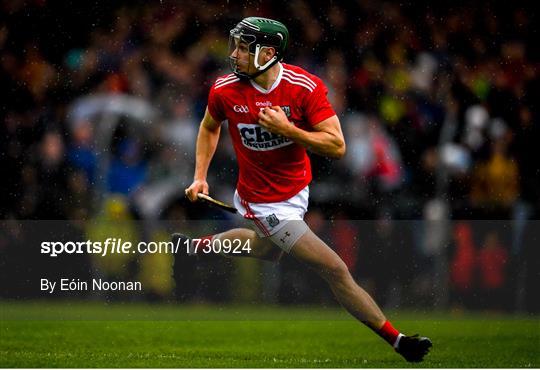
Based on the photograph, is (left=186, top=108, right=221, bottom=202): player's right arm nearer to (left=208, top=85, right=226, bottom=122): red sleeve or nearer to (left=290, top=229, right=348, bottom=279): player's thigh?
(left=208, top=85, right=226, bottom=122): red sleeve

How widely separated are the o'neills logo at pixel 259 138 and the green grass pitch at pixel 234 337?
4.88ft

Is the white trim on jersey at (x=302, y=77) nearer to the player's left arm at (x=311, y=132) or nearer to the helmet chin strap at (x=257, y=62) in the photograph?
the helmet chin strap at (x=257, y=62)

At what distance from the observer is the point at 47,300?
12.1 m

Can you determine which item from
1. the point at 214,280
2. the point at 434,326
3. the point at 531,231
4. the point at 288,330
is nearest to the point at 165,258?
the point at 214,280

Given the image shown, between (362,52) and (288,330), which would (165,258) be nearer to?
(288,330)

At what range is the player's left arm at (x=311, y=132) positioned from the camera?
26.3ft

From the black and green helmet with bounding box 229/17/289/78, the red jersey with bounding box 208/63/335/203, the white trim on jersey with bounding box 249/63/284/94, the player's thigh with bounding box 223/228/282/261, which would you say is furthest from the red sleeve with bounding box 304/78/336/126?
the player's thigh with bounding box 223/228/282/261

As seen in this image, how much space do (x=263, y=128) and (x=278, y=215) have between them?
0.63 meters

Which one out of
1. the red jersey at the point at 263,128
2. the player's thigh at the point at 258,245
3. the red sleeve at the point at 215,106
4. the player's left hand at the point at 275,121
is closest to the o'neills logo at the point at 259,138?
the red jersey at the point at 263,128

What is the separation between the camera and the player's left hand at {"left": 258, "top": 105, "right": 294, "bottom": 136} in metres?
8.00

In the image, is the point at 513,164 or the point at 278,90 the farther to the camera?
the point at 513,164

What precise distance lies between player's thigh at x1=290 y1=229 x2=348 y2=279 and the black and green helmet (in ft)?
3.81

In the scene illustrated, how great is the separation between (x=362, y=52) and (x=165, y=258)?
3604mm

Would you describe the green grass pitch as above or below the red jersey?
below
